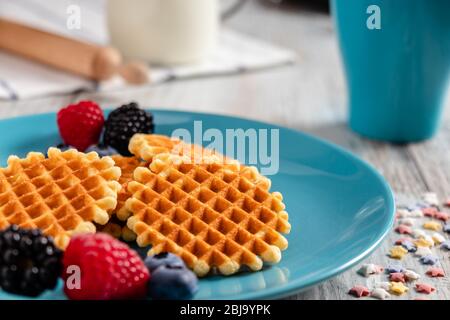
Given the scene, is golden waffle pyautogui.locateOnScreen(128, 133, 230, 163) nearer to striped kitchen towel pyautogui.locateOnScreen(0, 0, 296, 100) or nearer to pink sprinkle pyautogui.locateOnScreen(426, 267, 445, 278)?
pink sprinkle pyautogui.locateOnScreen(426, 267, 445, 278)

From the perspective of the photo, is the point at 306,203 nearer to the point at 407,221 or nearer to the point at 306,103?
the point at 407,221

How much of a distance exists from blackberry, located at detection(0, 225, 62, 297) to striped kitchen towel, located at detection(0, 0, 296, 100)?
1.07 metres

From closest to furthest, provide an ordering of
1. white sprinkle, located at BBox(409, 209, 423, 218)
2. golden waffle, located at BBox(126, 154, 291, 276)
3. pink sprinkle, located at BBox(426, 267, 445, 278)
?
golden waffle, located at BBox(126, 154, 291, 276) → pink sprinkle, located at BBox(426, 267, 445, 278) → white sprinkle, located at BBox(409, 209, 423, 218)

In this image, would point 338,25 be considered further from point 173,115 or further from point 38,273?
point 38,273

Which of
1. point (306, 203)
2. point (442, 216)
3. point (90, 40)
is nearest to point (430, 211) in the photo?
point (442, 216)

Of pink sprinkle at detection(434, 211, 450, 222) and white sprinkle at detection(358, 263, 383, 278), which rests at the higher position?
white sprinkle at detection(358, 263, 383, 278)

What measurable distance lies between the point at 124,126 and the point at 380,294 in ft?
1.81

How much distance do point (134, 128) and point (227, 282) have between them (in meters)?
0.47

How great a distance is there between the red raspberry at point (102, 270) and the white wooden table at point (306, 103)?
0.44 metres

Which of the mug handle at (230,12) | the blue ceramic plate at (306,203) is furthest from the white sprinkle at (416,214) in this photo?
the mug handle at (230,12)

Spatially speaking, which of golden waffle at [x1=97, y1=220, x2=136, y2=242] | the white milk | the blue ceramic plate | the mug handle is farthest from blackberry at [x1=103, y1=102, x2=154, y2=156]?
the mug handle

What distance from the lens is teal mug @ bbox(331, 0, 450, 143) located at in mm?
1656

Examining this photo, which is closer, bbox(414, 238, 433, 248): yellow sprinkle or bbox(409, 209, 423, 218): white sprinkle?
bbox(414, 238, 433, 248): yellow sprinkle

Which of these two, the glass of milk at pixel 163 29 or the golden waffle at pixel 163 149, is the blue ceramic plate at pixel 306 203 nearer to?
the golden waffle at pixel 163 149
